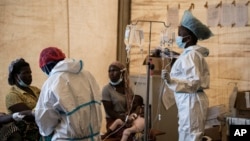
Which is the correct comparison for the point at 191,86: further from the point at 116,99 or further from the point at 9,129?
the point at 9,129

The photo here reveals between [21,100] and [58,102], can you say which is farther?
[21,100]

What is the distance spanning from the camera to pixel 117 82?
12.9 feet

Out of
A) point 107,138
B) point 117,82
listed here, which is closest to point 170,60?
point 117,82

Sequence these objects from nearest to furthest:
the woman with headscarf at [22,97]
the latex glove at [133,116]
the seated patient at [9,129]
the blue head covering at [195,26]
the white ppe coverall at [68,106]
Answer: the white ppe coverall at [68,106] < the seated patient at [9,129] < the woman with headscarf at [22,97] < the blue head covering at [195,26] < the latex glove at [133,116]

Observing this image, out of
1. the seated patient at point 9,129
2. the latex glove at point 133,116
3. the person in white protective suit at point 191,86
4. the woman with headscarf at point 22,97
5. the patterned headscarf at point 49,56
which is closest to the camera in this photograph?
the patterned headscarf at point 49,56

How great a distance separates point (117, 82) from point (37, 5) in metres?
1.26

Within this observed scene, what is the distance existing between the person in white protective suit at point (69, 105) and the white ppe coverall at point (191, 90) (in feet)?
3.29

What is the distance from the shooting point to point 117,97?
3.90m

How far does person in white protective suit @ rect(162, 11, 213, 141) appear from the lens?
327 centimetres

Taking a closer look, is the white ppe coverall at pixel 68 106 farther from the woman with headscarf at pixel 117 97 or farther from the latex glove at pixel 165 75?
the woman with headscarf at pixel 117 97

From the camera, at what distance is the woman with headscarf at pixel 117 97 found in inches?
152

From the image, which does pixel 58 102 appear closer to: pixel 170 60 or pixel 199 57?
pixel 199 57

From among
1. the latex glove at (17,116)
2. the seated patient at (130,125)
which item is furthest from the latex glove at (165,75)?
the latex glove at (17,116)

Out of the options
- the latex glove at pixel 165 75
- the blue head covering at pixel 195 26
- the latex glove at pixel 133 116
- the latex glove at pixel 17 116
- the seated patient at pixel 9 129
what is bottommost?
the latex glove at pixel 133 116
